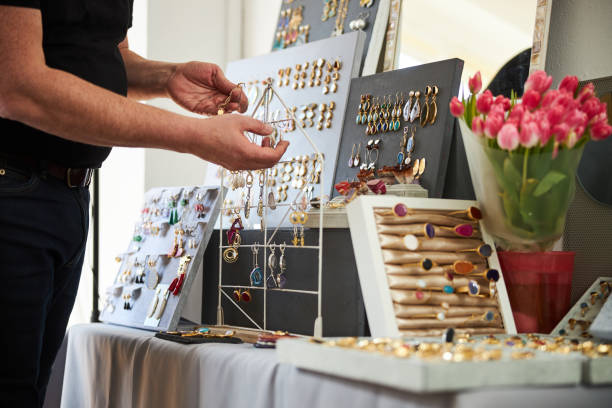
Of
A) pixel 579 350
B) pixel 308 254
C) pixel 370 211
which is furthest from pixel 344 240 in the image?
pixel 579 350

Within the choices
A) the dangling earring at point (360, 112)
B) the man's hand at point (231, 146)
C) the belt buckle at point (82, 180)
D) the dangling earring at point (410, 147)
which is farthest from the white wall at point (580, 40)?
the belt buckle at point (82, 180)

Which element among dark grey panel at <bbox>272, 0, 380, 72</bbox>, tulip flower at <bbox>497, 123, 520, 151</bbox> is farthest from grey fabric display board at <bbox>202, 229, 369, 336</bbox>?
dark grey panel at <bbox>272, 0, 380, 72</bbox>

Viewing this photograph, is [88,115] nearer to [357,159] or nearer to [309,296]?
[309,296]

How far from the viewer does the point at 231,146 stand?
112 cm

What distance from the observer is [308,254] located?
144 centimetres

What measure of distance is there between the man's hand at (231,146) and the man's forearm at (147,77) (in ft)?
1.47

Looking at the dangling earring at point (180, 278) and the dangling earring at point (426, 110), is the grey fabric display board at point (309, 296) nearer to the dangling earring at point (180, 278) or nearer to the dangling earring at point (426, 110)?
the dangling earring at point (180, 278)

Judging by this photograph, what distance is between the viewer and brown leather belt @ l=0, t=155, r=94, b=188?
3.80 feet

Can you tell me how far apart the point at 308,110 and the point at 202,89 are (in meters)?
0.40

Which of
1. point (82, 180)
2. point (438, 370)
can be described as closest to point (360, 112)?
point (82, 180)

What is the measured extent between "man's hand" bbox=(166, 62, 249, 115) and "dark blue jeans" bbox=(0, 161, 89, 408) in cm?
36

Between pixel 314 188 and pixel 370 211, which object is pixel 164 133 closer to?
pixel 370 211

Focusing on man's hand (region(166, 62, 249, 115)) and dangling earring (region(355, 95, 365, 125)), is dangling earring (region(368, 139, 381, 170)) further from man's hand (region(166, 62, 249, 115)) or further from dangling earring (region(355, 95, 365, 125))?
man's hand (region(166, 62, 249, 115))

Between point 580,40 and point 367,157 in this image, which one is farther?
point 367,157
